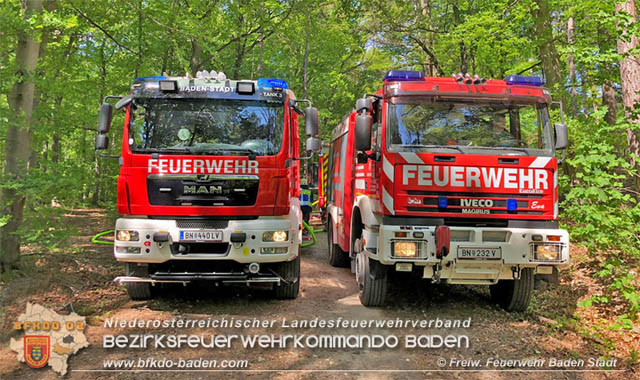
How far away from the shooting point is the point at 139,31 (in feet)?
36.0

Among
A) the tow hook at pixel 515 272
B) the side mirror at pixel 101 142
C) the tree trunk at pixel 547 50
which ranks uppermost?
the tree trunk at pixel 547 50

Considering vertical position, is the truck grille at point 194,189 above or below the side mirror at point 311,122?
below

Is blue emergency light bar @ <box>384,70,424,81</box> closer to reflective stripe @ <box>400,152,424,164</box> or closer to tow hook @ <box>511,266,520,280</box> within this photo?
reflective stripe @ <box>400,152,424,164</box>

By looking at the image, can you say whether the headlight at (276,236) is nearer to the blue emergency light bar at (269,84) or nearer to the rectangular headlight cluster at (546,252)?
the blue emergency light bar at (269,84)

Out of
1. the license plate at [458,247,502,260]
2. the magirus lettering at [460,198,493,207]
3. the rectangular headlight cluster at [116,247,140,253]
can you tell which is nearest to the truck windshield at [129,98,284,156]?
the rectangular headlight cluster at [116,247,140,253]

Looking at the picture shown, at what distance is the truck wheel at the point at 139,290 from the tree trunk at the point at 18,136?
1.95m

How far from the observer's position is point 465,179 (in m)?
5.13

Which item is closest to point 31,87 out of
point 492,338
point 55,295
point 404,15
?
point 55,295

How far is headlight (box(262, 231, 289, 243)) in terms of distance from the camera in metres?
5.40

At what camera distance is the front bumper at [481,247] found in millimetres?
5082

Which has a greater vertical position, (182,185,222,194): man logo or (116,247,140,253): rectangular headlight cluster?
(182,185,222,194): man logo

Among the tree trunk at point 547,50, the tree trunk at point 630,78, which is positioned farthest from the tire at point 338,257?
the tree trunk at point 547,50

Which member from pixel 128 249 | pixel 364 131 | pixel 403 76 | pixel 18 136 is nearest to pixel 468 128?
pixel 403 76

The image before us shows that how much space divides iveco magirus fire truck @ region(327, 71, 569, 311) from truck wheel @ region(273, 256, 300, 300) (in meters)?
1.08
